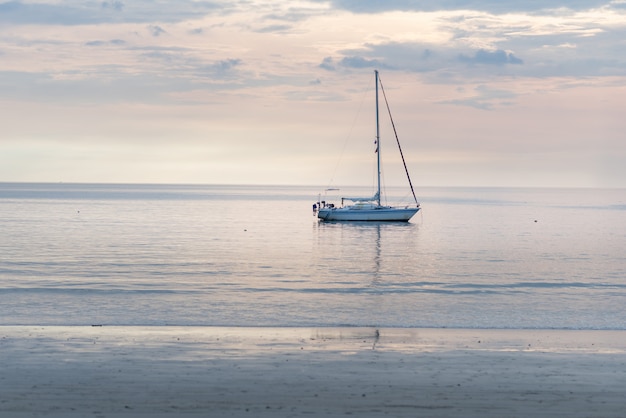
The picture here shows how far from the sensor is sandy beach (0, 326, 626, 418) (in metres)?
12.9

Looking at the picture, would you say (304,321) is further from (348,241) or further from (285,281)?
(348,241)

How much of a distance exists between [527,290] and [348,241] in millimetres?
33898

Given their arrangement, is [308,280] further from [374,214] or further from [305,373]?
[374,214]

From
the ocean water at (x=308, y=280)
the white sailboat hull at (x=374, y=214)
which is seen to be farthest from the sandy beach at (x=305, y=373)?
the white sailboat hull at (x=374, y=214)

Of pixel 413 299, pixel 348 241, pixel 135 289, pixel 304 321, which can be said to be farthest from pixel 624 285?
pixel 348 241

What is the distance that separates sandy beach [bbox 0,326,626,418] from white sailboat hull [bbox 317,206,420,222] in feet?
229

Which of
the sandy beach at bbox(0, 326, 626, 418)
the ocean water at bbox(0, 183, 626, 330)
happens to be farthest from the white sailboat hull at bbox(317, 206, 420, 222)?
the sandy beach at bbox(0, 326, 626, 418)

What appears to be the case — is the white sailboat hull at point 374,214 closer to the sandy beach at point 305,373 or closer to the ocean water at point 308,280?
the ocean water at point 308,280

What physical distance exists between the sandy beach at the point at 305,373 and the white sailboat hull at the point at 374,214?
229ft

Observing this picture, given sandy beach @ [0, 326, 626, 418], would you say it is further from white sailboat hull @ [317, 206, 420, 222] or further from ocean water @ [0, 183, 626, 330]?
white sailboat hull @ [317, 206, 420, 222]

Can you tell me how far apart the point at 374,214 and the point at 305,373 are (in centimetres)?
7575

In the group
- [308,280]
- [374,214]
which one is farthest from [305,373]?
[374,214]

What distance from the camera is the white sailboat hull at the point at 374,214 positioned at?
90.6 meters

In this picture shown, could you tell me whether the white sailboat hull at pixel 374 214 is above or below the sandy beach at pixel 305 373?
below
